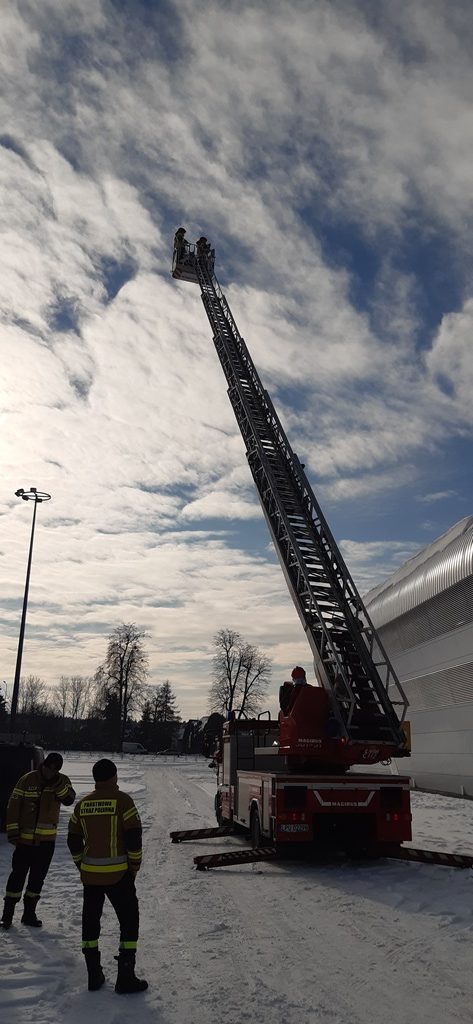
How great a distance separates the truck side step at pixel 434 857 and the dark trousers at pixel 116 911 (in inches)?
229

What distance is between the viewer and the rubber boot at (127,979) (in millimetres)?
5016

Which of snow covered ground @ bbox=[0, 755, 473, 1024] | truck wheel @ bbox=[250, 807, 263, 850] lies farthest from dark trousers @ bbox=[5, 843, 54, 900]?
truck wheel @ bbox=[250, 807, 263, 850]

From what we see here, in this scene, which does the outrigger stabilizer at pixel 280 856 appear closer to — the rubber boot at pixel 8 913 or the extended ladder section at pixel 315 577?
the extended ladder section at pixel 315 577

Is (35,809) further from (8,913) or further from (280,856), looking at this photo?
(280,856)

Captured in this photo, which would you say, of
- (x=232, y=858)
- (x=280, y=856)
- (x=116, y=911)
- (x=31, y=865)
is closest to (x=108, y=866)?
(x=116, y=911)

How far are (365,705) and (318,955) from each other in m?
5.46

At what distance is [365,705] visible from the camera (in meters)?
11.1

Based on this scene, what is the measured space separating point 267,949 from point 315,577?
7.27 meters

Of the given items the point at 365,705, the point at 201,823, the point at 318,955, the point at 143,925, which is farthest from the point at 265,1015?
the point at 201,823

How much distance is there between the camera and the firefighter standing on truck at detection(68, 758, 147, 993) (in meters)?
5.15

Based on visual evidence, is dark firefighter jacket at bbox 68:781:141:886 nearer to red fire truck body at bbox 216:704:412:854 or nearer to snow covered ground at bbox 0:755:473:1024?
snow covered ground at bbox 0:755:473:1024

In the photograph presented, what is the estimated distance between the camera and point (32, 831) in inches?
272

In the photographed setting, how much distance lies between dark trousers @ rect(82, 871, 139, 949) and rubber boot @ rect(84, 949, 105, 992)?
5 cm

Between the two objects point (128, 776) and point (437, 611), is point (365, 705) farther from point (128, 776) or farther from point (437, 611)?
point (128, 776)
